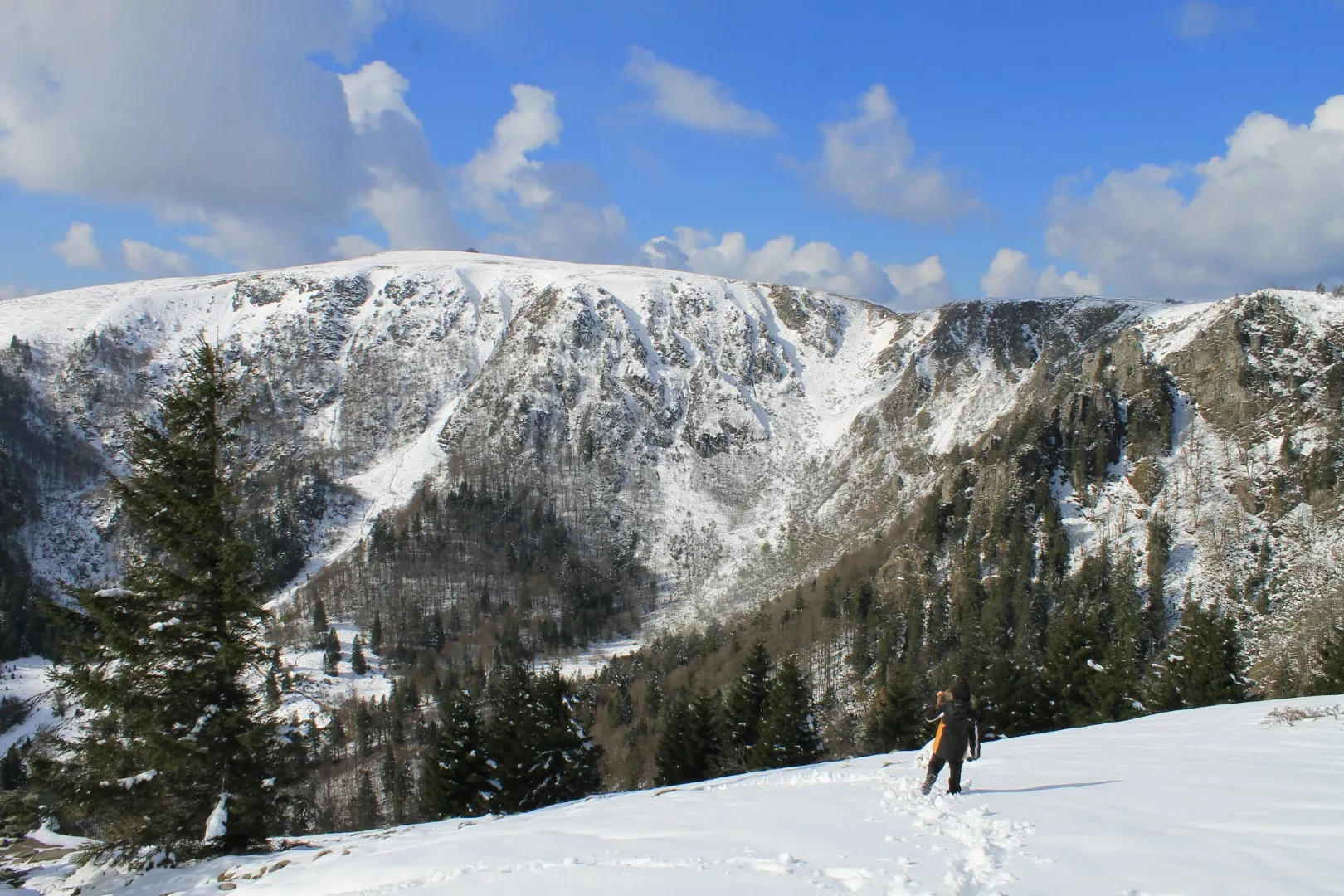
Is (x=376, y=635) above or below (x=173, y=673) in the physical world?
below

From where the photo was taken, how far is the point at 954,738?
12.7m

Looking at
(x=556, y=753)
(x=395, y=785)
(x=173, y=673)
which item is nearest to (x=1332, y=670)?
(x=556, y=753)

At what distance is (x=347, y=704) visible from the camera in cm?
12162

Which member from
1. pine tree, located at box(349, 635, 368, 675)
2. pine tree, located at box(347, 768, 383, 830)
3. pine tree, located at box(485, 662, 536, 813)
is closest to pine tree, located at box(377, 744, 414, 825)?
pine tree, located at box(347, 768, 383, 830)

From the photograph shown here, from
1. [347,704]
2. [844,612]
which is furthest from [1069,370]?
[347,704]

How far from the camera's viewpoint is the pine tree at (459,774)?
104ft

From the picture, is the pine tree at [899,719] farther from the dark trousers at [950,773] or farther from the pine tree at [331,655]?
the pine tree at [331,655]

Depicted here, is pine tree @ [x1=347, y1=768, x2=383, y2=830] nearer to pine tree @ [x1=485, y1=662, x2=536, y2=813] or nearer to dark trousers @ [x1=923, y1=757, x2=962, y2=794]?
pine tree @ [x1=485, y1=662, x2=536, y2=813]

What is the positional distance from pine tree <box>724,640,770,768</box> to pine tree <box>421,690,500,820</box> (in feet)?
46.3

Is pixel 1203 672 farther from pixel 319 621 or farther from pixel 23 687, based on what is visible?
pixel 23 687

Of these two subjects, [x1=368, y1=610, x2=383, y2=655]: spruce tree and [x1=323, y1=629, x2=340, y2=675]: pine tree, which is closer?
[x1=323, y1=629, x2=340, y2=675]: pine tree

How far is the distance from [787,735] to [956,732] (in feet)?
83.0

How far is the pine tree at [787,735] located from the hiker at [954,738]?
2442 cm

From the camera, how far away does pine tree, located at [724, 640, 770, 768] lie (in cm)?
4053
